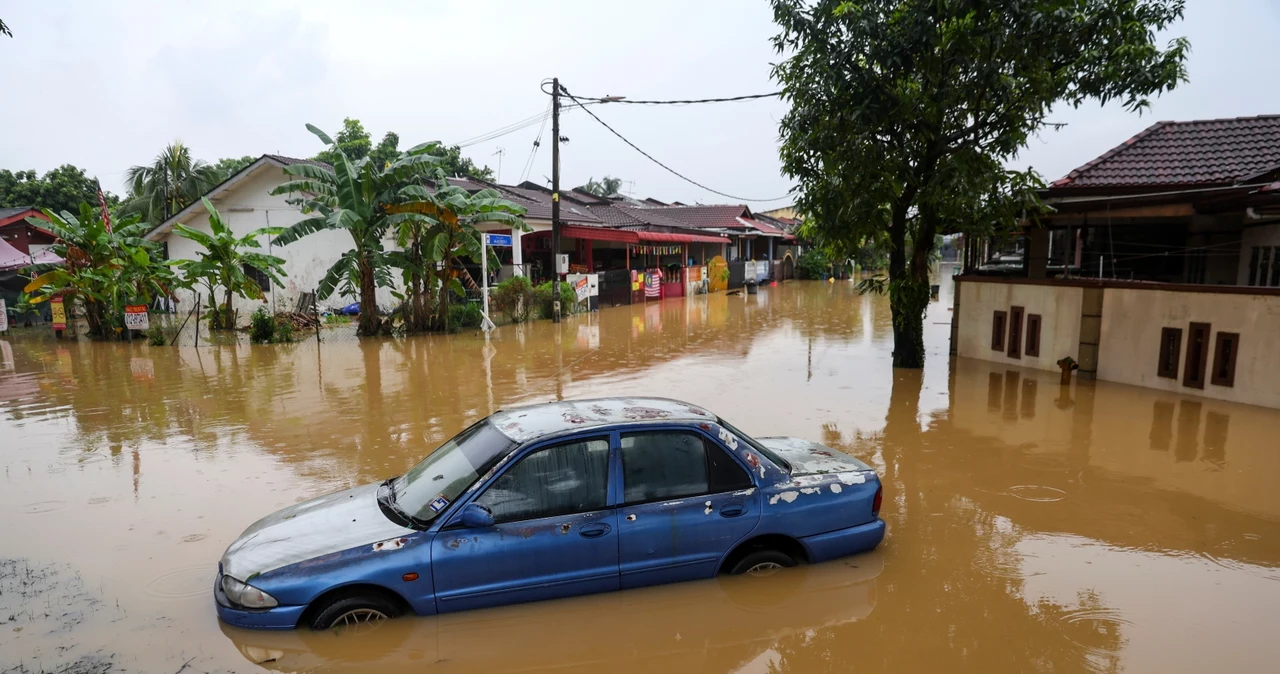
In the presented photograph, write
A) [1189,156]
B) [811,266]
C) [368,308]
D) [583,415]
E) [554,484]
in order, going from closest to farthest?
[554,484] → [583,415] → [1189,156] → [368,308] → [811,266]

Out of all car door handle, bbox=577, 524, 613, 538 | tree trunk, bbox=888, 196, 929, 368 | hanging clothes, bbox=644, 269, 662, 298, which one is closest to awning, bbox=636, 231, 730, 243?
hanging clothes, bbox=644, 269, 662, 298

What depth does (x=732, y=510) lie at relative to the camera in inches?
185

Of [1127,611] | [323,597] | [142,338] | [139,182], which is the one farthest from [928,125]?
[139,182]

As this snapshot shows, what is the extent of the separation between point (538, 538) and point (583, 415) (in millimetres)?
937

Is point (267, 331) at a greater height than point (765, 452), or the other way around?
point (765, 452)

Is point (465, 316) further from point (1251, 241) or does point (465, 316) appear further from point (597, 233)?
point (1251, 241)

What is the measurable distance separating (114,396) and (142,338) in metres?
8.39

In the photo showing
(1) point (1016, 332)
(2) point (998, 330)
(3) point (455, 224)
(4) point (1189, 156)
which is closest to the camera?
(4) point (1189, 156)

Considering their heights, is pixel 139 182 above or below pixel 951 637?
above

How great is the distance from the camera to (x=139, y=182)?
31.5 metres

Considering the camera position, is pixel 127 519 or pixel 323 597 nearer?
pixel 323 597

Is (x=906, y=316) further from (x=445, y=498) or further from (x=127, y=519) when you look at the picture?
(x=127, y=519)

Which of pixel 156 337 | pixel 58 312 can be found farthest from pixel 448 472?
pixel 58 312

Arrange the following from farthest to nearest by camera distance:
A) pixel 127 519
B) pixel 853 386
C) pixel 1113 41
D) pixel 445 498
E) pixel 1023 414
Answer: pixel 853 386 < pixel 1113 41 < pixel 1023 414 < pixel 127 519 < pixel 445 498
